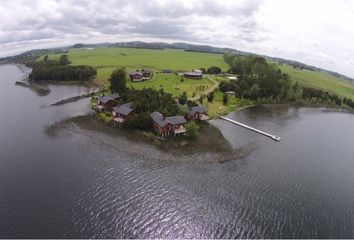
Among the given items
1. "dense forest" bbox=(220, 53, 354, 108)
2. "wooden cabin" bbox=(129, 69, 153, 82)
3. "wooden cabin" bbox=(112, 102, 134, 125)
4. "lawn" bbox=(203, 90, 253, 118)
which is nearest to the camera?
"wooden cabin" bbox=(112, 102, 134, 125)

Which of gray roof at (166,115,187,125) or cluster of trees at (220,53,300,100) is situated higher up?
cluster of trees at (220,53,300,100)

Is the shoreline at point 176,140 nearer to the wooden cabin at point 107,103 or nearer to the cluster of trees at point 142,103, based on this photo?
the cluster of trees at point 142,103

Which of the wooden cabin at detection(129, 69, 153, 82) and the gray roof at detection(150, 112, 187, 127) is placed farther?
the wooden cabin at detection(129, 69, 153, 82)

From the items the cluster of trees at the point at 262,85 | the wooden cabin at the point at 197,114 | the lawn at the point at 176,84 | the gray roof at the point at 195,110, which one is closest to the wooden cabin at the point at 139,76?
the lawn at the point at 176,84

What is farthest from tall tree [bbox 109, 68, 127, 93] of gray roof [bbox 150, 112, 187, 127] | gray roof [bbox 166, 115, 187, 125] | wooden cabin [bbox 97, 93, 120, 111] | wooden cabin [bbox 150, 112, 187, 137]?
gray roof [bbox 166, 115, 187, 125]

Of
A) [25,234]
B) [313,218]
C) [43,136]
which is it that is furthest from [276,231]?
[43,136]

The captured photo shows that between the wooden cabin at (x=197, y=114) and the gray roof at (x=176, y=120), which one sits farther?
the wooden cabin at (x=197, y=114)

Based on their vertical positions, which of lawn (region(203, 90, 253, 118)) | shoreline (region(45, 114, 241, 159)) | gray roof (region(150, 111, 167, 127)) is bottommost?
shoreline (region(45, 114, 241, 159))

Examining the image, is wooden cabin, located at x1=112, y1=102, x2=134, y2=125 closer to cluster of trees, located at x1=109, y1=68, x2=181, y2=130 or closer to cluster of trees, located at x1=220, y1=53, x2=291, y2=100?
cluster of trees, located at x1=109, y1=68, x2=181, y2=130
